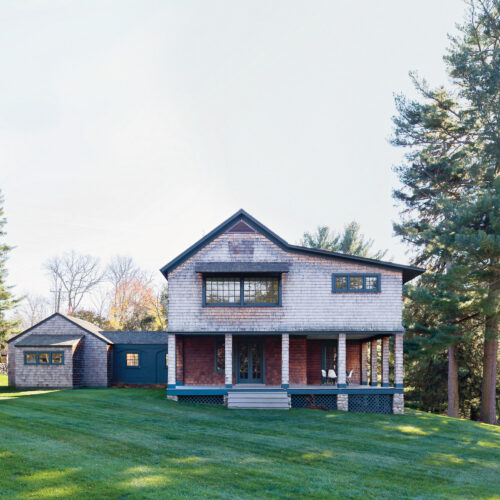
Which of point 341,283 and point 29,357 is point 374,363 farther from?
point 29,357

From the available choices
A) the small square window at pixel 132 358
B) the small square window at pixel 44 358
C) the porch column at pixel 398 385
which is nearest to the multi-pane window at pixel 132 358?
the small square window at pixel 132 358

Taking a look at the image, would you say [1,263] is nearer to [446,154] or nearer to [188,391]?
[188,391]

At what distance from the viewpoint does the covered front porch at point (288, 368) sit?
2038 centimetres

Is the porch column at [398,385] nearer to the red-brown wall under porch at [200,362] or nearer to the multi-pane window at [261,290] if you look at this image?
the multi-pane window at [261,290]

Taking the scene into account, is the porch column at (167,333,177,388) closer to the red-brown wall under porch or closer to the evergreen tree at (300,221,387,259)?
the red-brown wall under porch

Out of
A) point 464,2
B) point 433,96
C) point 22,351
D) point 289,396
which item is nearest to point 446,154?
point 433,96

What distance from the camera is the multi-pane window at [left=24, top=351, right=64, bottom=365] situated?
1030 inches

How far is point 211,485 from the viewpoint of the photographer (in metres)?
8.78

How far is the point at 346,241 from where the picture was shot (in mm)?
43969

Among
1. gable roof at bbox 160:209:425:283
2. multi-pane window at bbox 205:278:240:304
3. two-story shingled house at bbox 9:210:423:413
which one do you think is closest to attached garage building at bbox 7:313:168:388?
two-story shingled house at bbox 9:210:423:413

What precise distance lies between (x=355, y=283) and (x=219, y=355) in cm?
736

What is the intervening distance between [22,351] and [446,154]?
26473 mm

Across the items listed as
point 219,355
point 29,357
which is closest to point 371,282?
point 219,355

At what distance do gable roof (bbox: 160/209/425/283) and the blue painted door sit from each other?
27.8 feet
